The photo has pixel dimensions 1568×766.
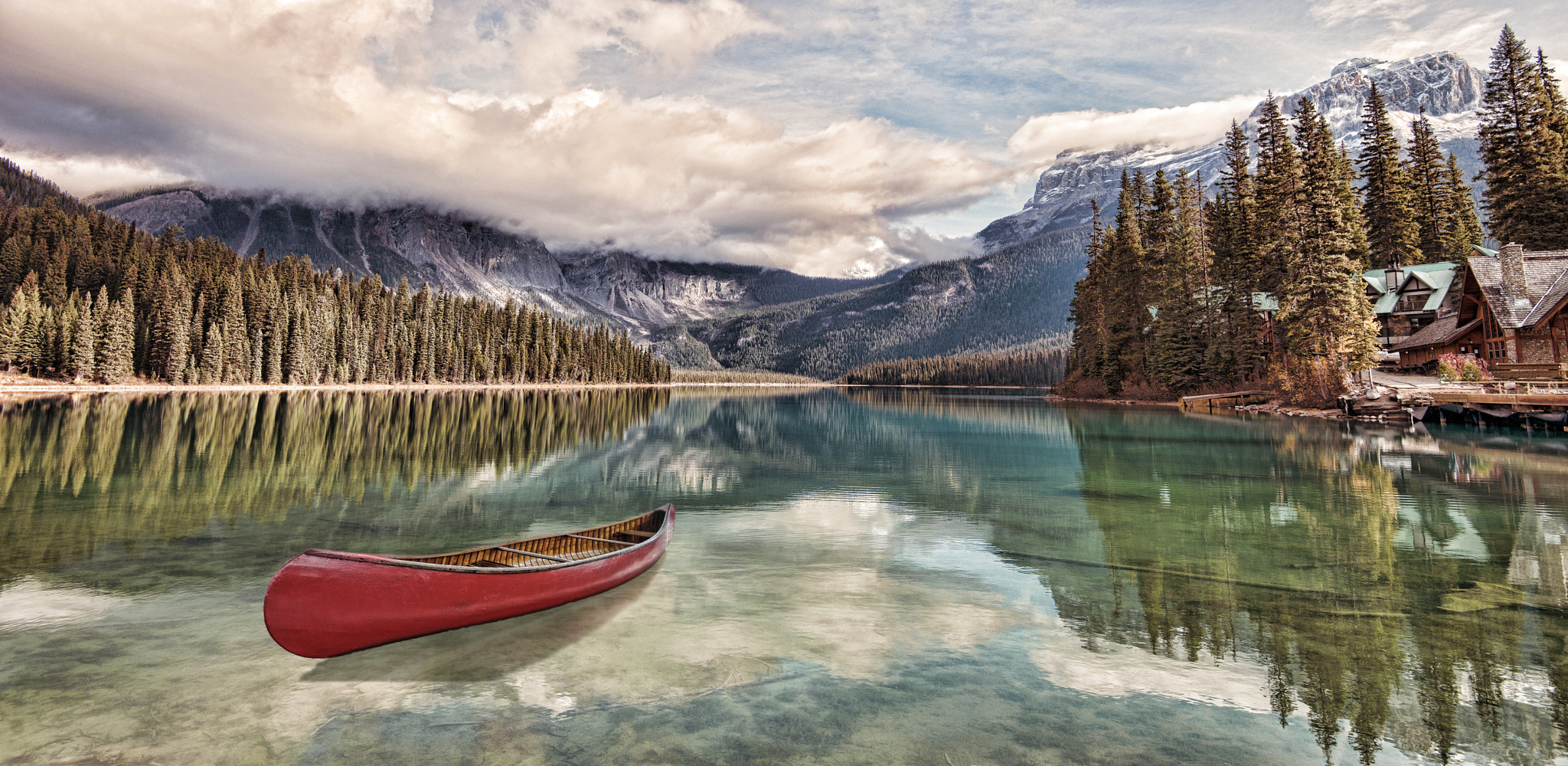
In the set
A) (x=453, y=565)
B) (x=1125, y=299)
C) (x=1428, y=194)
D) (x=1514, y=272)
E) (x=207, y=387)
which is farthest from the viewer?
(x=207, y=387)

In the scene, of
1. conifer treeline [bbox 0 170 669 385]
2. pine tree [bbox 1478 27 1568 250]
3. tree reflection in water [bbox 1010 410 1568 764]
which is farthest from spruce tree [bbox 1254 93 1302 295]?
conifer treeline [bbox 0 170 669 385]

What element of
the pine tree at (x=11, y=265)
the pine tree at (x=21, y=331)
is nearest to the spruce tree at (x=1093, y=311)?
the pine tree at (x=21, y=331)

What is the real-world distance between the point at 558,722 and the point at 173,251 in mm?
141004

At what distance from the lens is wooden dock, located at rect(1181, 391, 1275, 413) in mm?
60469

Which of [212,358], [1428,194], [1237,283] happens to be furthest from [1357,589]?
[212,358]

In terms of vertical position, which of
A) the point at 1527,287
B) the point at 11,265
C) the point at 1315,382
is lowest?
the point at 1315,382

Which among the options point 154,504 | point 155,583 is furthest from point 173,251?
point 155,583

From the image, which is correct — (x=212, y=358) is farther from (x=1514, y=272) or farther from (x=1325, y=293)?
(x=1514, y=272)

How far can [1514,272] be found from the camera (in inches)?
1907

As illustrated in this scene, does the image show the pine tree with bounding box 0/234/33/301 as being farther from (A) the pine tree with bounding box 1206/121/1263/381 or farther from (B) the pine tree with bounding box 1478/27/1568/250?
(B) the pine tree with bounding box 1478/27/1568/250

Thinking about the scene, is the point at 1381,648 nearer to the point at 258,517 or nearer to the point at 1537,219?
the point at 258,517

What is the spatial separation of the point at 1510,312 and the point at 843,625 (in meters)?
61.3

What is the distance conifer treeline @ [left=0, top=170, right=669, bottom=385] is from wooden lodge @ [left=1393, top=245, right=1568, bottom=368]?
448 ft

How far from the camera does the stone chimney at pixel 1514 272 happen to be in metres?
47.7
